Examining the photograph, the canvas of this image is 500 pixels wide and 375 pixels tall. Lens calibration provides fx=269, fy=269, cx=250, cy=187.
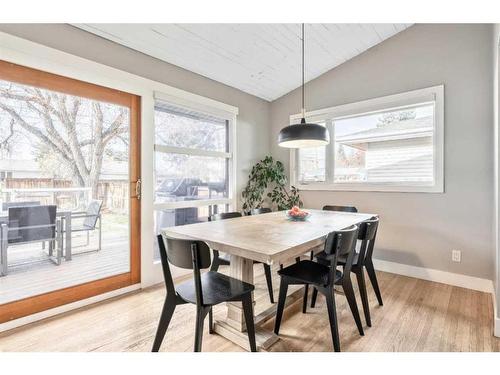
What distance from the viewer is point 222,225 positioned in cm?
221

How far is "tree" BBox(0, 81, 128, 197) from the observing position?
212 centimetres

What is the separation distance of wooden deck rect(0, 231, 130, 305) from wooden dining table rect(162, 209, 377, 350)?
3.65 ft

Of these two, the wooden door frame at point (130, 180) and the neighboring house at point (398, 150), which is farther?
the neighboring house at point (398, 150)

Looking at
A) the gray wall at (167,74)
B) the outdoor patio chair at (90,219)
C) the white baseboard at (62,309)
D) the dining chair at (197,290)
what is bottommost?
the white baseboard at (62,309)

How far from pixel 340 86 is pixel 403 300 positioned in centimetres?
278

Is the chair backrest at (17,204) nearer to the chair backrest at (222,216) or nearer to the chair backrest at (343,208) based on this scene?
the chair backrest at (222,216)

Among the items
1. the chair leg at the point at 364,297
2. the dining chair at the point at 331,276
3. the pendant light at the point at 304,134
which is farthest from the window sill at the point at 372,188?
the dining chair at the point at 331,276

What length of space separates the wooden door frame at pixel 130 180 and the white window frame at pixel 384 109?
2.39 meters

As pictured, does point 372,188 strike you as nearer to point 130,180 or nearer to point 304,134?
point 304,134

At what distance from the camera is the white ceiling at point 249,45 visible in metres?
2.62

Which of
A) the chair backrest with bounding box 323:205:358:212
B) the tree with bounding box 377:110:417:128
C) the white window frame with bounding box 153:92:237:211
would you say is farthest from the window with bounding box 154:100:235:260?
the tree with bounding box 377:110:417:128
